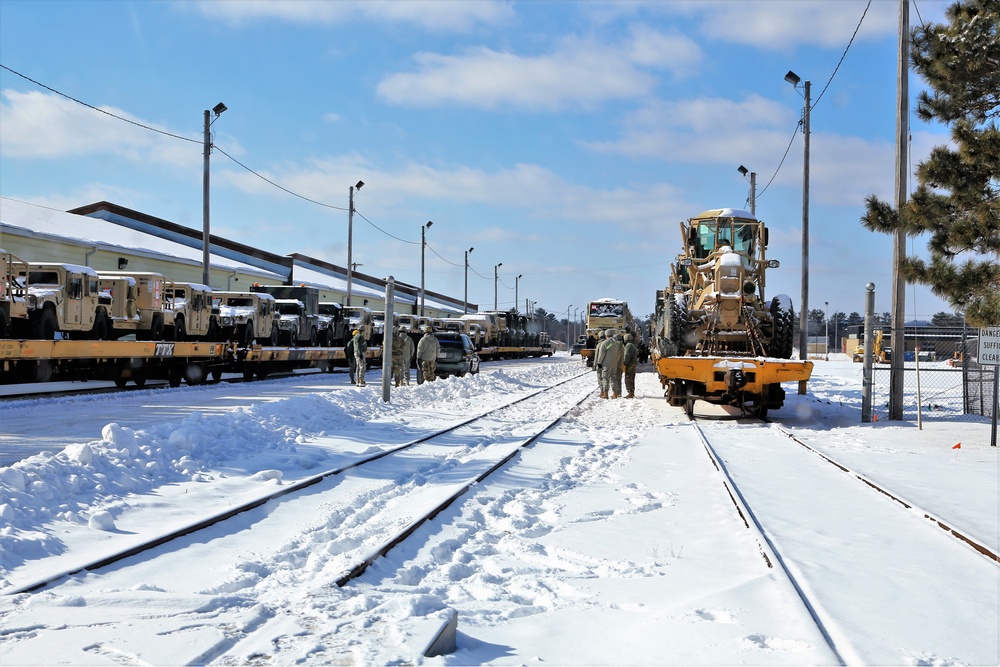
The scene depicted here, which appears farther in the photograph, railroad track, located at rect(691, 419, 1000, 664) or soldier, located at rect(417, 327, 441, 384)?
soldier, located at rect(417, 327, 441, 384)

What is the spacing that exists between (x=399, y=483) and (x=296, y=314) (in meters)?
24.4

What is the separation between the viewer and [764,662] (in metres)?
4.35

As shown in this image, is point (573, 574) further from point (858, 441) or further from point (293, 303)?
point (293, 303)

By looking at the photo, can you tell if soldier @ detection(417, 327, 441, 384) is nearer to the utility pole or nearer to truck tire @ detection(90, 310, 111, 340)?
truck tire @ detection(90, 310, 111, 340)

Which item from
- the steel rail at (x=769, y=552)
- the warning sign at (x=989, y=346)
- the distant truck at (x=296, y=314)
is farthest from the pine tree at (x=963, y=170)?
the distant truck at (x=296, y=314)

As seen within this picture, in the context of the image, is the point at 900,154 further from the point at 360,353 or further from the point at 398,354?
the point at 360,353

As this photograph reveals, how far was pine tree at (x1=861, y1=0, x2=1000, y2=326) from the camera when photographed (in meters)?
12.9

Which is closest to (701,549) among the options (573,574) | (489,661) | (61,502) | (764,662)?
(573,574)

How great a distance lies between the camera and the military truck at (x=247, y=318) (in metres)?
27.6

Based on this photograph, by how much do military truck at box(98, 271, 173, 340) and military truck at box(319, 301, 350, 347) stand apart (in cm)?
1155

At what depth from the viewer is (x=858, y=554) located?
21.7ft

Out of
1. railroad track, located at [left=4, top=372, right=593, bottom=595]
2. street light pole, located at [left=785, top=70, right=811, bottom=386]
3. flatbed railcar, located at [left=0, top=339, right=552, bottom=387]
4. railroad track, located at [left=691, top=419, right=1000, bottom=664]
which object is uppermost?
street light pole, located at [left=785, top=70, right=811, bottom=386]

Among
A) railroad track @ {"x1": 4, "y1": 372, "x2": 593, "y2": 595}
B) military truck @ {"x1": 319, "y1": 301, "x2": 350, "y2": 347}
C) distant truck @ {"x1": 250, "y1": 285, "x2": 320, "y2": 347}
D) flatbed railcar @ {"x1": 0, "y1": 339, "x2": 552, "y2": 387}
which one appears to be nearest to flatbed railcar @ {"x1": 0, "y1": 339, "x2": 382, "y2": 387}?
flatbed railcar @ {"x1": 0, "y1": 339, "x2": 552, "y2": 387}

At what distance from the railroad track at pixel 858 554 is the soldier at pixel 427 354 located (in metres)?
13.7
